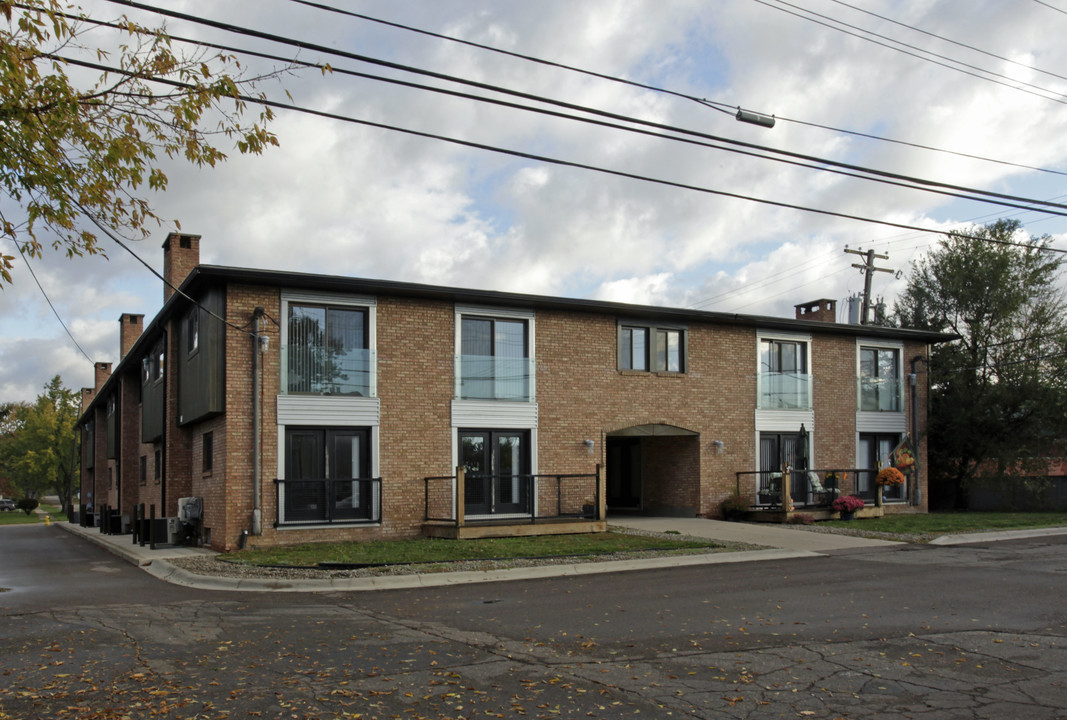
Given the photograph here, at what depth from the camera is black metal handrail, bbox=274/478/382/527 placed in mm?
18641

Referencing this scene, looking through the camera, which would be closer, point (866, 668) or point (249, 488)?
point (866, 668)

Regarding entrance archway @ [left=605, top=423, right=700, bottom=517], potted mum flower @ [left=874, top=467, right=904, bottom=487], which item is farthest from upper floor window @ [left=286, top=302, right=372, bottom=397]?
potted mum flower @ [left=874, top=467, right=904, bottom=487]

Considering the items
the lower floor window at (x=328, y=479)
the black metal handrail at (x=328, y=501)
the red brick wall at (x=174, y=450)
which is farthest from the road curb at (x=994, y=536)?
the red brick wall at (x=174, y=450)

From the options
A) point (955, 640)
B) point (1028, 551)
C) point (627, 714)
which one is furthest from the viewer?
point (1028, 551)

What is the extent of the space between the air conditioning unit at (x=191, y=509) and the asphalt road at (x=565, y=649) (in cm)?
655

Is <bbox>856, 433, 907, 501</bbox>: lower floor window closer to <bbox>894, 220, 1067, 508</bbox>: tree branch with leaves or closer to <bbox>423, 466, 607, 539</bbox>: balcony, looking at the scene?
<bbox>894, 220, 1067, 508</bbox>: tree branch with leaves

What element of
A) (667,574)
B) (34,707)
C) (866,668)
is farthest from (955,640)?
(34,707)

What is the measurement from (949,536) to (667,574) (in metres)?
8.41

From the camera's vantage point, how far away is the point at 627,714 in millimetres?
6414

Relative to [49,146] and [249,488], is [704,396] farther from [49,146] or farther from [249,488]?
[49,146]

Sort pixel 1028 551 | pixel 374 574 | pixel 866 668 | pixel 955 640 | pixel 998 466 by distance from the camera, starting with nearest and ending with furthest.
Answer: pixel 866 668 → pixel 955 640 → pixel 374 574 → pixel 1028 551 → pixel 998 466

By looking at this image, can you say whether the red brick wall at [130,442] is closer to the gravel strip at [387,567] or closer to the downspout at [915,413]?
the gravel strip at [387,567]

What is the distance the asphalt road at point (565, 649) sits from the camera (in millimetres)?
6711

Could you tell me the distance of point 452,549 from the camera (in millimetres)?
16984
